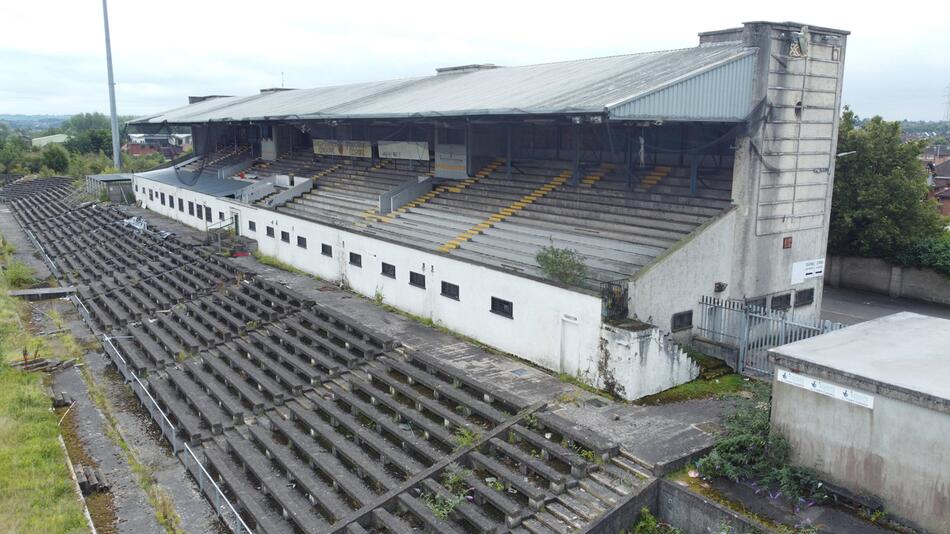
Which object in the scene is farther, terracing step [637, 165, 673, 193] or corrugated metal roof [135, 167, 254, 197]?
corrugated metal roof [135, 167, 254, 197]

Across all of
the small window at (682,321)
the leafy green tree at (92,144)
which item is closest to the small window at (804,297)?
the small window at (682,321)

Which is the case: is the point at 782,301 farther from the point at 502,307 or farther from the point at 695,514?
the point at 695,514

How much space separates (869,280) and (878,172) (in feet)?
14.9

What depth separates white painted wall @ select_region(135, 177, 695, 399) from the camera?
14.0 meters

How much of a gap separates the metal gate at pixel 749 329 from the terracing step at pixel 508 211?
21.9ft

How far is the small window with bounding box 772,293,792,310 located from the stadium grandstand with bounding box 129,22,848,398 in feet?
0.19

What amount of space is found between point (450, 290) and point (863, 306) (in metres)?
17.4

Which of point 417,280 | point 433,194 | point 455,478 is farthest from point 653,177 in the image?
point 455,478

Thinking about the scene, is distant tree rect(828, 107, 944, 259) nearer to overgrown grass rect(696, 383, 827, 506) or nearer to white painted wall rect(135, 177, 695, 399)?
white painted wall rect(135, 177, 695, 399)

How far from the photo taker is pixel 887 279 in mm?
27969

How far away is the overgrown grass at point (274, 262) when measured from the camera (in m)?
25.9

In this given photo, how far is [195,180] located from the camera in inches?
1529

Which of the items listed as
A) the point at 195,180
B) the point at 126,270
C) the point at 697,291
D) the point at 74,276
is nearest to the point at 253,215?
the point at 126,270

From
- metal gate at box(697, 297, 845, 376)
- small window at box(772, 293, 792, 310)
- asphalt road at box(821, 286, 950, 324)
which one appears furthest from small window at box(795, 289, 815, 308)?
asphalt road at box(821, 286, 950, 324)
